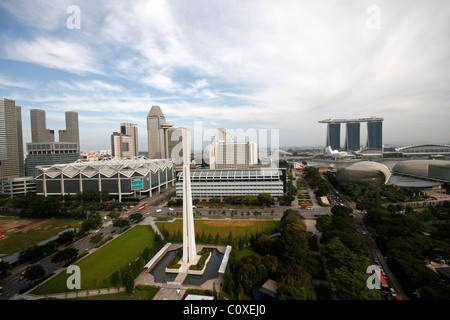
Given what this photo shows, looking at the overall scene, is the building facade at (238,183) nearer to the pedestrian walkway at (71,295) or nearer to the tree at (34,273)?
the tree at (34,273)

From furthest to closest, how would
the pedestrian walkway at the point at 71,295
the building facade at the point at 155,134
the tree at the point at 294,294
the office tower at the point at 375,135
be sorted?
the office tower at the point at 375,135 → the building facade at the point at 155,134 → the pedestrian walkway at the point at 71,295 → the tree at the point at 294,294

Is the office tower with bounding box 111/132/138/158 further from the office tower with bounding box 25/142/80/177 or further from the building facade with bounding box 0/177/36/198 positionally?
the building facade with bounding box 0/177/36/198

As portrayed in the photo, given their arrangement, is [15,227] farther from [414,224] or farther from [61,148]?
[61,148]

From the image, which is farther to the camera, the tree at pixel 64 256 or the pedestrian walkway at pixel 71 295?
the tree at pixel 64 256

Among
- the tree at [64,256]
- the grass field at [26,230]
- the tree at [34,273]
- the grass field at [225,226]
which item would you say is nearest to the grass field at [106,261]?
the tree at [34,273]

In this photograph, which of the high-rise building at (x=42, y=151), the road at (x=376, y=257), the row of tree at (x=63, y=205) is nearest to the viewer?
the road at (x=376, y=257)

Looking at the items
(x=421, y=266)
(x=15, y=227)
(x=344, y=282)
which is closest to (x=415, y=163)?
(x=421, y=266)

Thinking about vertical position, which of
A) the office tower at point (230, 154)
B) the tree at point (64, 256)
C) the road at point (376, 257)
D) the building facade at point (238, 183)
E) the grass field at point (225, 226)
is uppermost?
the office tower at point (230, 154)

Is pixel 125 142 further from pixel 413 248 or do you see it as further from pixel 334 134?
pixel 334 134
